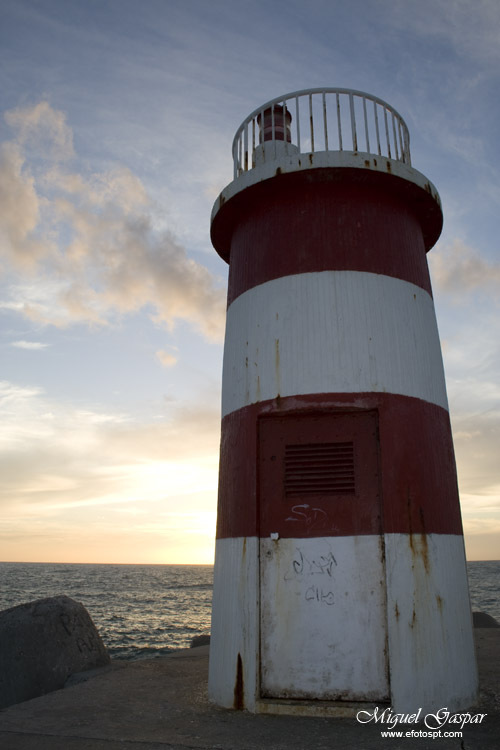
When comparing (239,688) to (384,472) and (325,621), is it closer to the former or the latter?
(325,621)

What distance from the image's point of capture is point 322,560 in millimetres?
6066

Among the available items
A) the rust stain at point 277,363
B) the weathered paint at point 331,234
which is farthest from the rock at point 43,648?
the weathered paint at point 331,234

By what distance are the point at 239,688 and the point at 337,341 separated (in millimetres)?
3921

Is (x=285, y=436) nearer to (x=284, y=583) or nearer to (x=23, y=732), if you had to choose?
(x=284, y=583)

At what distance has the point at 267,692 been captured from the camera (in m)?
5.96

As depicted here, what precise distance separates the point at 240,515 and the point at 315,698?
6.58 feet

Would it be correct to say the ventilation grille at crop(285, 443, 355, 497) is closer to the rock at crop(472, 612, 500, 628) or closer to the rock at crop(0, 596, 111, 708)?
the rock at crop(0, 596, 111, 708)

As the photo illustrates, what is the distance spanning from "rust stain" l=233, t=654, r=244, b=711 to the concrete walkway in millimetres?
96

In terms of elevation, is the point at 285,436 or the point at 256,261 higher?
the point at 256,261

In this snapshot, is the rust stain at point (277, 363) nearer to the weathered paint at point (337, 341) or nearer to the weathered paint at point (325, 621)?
the weathered paint at point (337, 341)

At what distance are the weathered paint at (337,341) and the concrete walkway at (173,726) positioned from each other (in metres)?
3.32

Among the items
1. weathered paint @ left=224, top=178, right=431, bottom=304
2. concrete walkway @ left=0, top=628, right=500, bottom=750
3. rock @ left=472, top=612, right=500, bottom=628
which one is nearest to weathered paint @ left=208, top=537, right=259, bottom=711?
concrete walkway @ left=0, top=628, right=500, bottom=750

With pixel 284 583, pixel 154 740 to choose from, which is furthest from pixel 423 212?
pixel 154 740

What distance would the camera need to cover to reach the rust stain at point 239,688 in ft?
19.7
